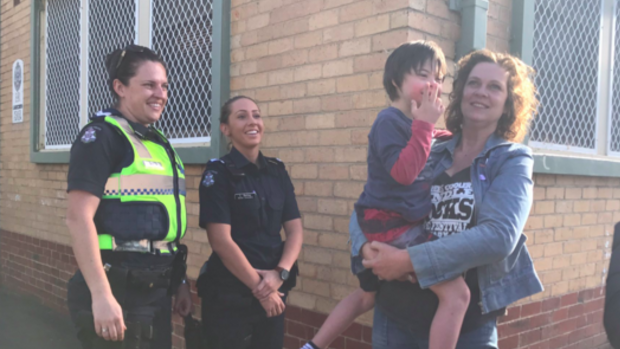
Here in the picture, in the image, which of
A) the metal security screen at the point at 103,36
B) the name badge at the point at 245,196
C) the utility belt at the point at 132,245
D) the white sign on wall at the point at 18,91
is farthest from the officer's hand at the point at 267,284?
the white sign on wall at the point at 18,91

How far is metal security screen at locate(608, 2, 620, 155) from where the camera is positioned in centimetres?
429

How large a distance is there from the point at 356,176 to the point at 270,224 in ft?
2.07

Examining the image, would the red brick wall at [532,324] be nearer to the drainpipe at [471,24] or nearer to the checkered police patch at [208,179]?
the checkered police patch at [208,179]

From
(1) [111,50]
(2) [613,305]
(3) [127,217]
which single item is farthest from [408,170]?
(1) [111,50]

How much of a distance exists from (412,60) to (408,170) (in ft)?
1.57

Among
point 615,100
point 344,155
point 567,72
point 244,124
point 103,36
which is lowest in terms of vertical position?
point 344,155

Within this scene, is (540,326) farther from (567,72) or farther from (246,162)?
(246,162)

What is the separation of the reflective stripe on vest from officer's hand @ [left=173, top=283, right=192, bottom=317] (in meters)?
0.42

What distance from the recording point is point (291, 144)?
11.3 ft

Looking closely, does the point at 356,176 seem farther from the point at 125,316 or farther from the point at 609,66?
the point at 609,66

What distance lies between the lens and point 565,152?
3.88 m

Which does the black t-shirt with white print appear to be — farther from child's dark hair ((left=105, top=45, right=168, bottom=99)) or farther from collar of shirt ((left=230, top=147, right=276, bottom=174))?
child's dark hair ((left=105, top=45, right=168, bottom=99))

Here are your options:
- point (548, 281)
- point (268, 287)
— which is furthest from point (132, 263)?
point (548, 281)

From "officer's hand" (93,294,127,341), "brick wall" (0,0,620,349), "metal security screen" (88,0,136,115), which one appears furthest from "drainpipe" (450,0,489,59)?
"metal security screen" (88,0,136,115)
